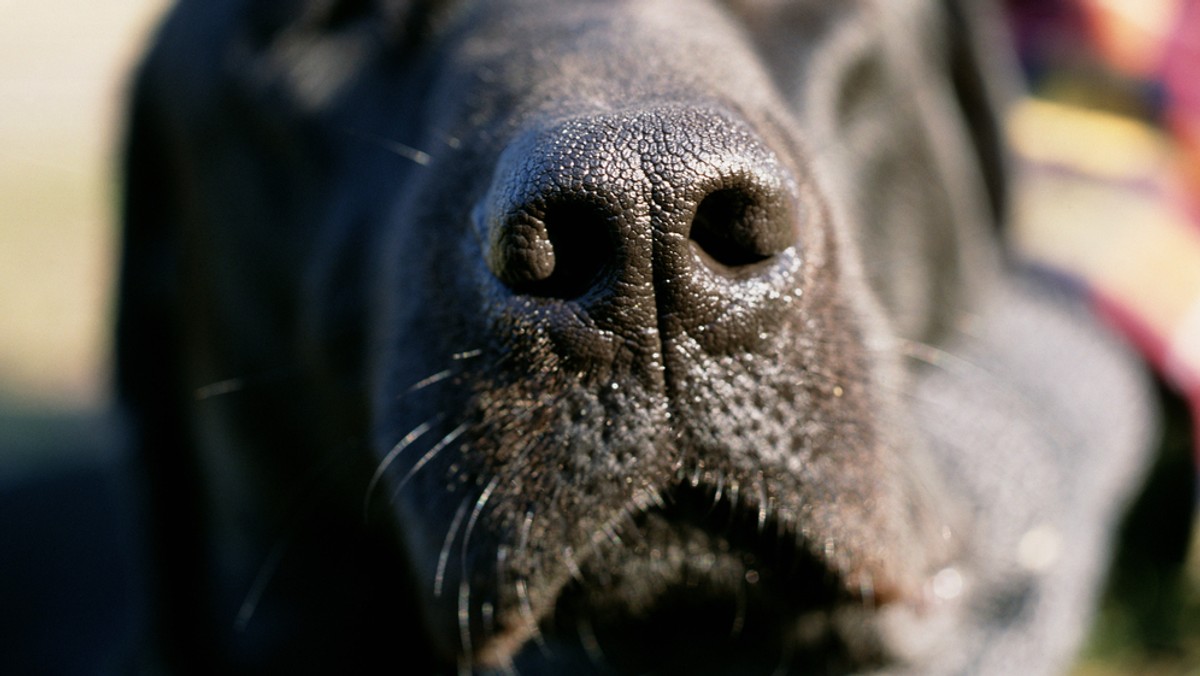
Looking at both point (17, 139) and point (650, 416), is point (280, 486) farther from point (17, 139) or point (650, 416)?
point (17, 139)

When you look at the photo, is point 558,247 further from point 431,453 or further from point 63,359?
point 63,359

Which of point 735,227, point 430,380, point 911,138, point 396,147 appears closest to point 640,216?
point 735,227

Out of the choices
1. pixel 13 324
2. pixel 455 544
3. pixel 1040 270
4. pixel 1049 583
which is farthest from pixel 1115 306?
pixel 13 324

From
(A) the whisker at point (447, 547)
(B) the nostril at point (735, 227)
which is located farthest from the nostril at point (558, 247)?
(A) the whisker at point (447, 547)

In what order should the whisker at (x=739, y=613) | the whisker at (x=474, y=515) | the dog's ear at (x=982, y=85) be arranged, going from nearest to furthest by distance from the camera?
the whisker at (x=474, y=515), the whisker at (x=739, y=613), the dog's ear at (x=982, y=85)

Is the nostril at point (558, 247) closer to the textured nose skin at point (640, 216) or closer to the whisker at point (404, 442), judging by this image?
the textured nose skin at point (640, 216)

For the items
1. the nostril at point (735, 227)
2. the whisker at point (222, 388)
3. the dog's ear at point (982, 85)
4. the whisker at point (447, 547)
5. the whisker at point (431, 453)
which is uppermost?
the dog's ear at point (982, 85)

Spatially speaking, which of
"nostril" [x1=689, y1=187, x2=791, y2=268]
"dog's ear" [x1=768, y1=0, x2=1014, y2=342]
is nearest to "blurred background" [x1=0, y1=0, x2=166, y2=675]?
"dog's ear" [x1=768, y1=0, x2=1014, y2=342]

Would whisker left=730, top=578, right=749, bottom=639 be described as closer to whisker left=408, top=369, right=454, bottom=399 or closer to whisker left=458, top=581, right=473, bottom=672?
whisker left=458, top=581, right=473, bottom=672
